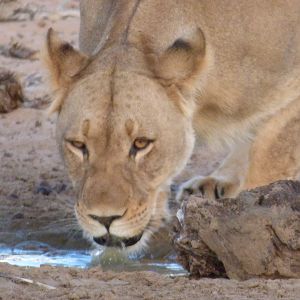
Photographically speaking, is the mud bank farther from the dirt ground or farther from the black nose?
the black nose

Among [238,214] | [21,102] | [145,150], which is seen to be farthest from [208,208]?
[21,102]

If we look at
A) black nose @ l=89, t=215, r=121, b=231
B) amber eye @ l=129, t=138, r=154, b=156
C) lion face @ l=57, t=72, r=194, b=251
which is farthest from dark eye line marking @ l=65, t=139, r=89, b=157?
black nose @ l=89, t=215, r=121, b=231

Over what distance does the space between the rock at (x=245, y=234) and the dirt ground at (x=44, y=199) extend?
214 millimetres

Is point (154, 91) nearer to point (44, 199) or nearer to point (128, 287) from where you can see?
point (128, 287)

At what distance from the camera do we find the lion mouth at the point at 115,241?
16.6 ft

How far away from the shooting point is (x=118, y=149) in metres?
5.04

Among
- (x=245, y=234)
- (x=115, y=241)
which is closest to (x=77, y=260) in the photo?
(x=115, y=241)

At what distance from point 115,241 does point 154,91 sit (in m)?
0.69

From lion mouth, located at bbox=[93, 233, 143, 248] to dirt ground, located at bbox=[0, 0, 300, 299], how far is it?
0.36 meters

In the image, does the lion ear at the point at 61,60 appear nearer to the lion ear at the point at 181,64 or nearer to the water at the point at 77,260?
the lion ear at the point at 181,64

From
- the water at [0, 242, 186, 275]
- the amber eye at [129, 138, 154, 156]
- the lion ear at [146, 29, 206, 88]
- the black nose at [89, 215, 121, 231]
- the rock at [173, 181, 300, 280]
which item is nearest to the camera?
the rock at [173, 181, 300, 280]

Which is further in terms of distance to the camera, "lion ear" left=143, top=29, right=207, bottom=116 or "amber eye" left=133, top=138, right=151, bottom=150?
"lion ear" left=143, top=29, right=207, bottom=116

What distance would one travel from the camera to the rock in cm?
452

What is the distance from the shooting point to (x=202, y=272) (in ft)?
15.6
